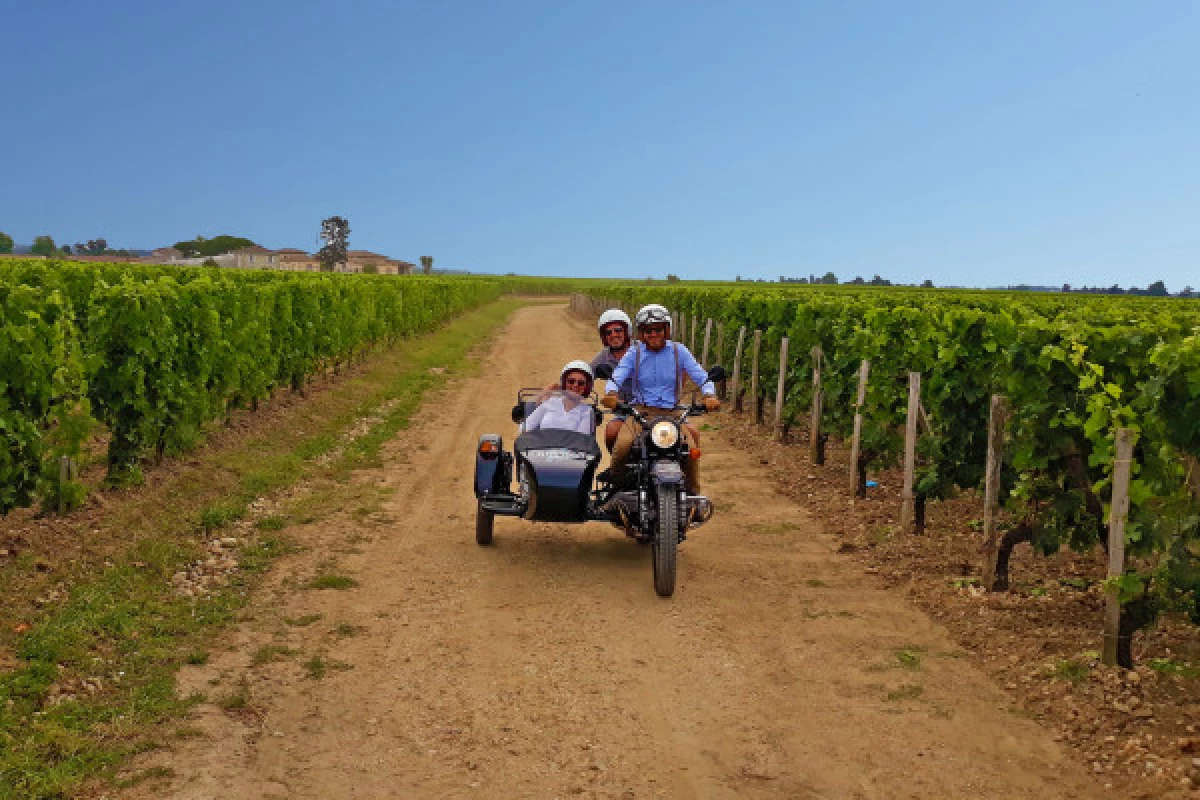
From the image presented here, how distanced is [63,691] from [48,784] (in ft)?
3.96

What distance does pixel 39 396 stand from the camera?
880cm

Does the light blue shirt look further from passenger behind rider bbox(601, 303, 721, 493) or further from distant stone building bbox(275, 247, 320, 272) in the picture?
distant stone building bbox(275, 247, 320, 272)

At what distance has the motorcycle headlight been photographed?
7.50 meters

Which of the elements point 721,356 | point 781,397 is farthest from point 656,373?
point 721,356

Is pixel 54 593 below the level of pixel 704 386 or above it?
below

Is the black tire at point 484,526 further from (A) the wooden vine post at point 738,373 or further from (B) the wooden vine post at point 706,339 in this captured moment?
(B) the wooden vine post at point 706,339

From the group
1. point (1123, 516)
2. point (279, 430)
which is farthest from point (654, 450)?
point (279, 430)

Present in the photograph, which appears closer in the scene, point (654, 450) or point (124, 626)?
point (124, 626)

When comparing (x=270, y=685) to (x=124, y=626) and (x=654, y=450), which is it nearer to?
(x=124, y=626)

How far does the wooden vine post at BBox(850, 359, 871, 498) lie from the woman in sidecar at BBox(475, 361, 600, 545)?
397 cm

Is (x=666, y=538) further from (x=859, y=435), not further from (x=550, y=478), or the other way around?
(x=859, y=435)

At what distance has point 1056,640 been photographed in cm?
674

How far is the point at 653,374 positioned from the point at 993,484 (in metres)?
2.69

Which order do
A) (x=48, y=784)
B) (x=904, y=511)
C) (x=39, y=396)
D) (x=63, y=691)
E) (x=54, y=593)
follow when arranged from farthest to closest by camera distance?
1. (x=904, y=511)
2. (x=39, y=396)
3. (x=54, y=593)
4. (x=63, y=691)
5. (x=48, y=784)
